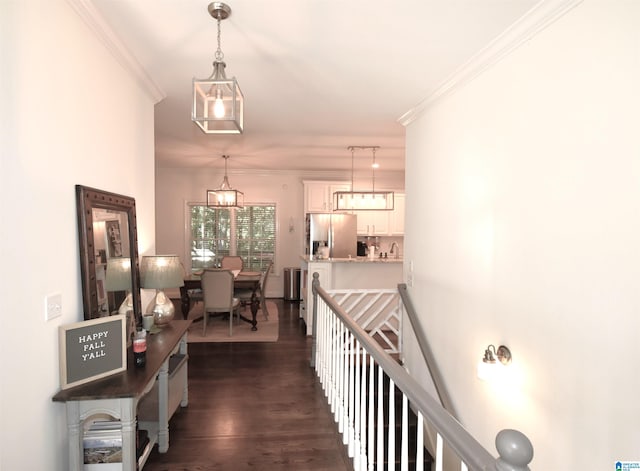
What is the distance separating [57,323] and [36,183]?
0.68 meters

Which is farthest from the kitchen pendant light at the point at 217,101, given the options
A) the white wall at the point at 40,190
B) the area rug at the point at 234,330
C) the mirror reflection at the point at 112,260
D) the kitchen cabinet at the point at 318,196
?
the kitchen cabinet at the point at 318,196

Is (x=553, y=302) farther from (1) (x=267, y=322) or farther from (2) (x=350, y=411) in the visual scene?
(1) (x=267, y=322)

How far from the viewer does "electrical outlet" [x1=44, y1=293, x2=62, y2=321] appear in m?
1.73

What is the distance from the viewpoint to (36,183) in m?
1.66

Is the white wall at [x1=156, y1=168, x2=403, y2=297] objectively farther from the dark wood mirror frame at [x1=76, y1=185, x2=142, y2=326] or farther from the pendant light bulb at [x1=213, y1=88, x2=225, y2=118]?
the pendant light bulb at [x1=213, y1=88, x2=225, y2=118]

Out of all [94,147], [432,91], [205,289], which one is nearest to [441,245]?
[432,91]

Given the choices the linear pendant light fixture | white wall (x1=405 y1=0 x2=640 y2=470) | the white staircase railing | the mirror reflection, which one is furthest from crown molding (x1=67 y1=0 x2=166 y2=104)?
the linear pendant light fixture

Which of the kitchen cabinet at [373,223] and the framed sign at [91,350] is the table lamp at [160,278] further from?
the kitchen cabinet at [373,223]

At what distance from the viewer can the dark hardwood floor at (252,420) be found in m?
2.48

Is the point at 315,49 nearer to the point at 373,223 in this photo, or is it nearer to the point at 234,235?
the point at 373,223

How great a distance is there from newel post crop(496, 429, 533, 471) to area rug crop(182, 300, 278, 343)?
447cm

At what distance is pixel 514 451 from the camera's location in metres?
0.82

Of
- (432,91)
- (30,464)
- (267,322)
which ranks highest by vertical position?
(432,91)

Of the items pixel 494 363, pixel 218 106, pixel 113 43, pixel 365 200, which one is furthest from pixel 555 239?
pixel 365 200
